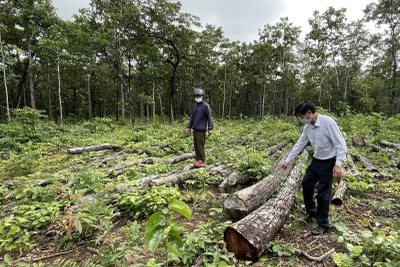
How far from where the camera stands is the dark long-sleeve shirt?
620 centimetres

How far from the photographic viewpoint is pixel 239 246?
102 inches

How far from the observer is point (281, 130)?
1295cm

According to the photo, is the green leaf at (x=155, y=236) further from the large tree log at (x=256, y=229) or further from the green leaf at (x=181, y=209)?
the large tree log at (x=256, y=229)

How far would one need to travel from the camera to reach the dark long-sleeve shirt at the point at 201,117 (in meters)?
6.20

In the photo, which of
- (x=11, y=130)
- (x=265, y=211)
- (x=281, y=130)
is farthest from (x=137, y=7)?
(x=265, y=211)

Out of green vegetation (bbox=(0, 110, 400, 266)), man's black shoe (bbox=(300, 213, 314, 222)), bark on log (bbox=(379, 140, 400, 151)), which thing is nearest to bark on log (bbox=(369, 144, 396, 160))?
bark on log (bbox=(379, 140, 400, 151))

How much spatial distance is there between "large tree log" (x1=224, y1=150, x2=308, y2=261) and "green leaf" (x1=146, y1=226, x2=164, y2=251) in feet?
4.01

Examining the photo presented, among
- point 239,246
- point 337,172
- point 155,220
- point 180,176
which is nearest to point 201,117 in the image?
point 180,176

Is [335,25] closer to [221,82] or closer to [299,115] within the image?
[221,82]

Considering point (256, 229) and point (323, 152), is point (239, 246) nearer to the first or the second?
point (256, 229)

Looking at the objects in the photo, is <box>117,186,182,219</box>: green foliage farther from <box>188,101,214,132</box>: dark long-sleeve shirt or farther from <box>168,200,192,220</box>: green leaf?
<box>188,101,214,132</box>: dark long-sleeve shirt

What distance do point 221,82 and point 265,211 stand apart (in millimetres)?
31451

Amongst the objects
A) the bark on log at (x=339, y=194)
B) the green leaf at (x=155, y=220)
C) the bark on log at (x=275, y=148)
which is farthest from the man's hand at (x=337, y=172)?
the bark on log at (x=275, y=148)

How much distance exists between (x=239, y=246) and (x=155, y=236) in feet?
4.47
